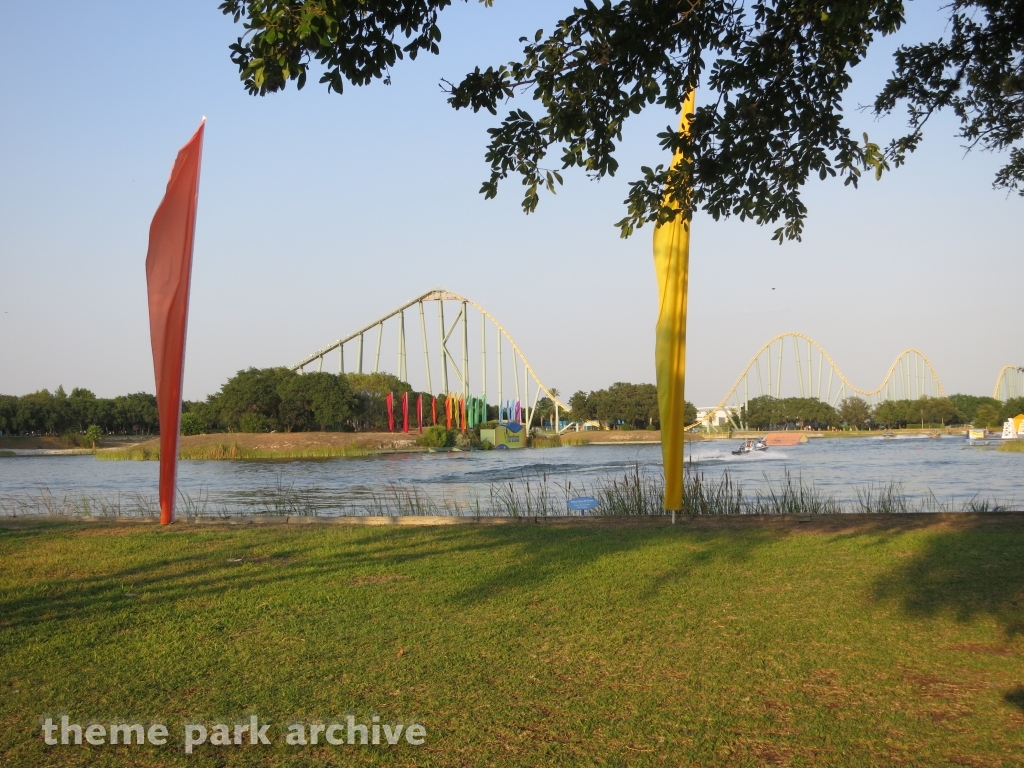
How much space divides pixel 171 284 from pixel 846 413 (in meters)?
96.1

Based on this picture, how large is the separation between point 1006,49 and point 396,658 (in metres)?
5.08

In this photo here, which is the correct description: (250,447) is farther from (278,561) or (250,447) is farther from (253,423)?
(278,561)

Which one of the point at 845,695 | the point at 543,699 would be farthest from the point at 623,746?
the point at 845,695

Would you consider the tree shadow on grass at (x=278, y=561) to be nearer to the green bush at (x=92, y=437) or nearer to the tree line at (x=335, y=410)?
the tree line at (x=335, y=410)

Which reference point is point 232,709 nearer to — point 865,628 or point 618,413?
point 865,628

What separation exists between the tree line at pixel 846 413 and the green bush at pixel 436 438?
41563 millimetres

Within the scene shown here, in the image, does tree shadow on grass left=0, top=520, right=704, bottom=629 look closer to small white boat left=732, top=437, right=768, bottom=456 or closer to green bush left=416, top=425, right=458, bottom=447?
small white boat left=732, top=437, right=768, bottom=456

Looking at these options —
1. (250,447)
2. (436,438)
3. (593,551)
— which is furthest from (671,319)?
(436,438)

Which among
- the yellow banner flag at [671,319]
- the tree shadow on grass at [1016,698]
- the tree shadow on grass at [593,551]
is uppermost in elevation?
the yellow banner flag at [671,319]

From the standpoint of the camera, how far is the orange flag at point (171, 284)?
8797 mm

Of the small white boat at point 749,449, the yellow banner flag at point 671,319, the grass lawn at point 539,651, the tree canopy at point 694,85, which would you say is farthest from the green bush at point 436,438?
the tree canopy at point 694,85

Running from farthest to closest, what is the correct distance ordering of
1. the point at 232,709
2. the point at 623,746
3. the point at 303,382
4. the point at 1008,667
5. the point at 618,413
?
the point at 618,413 < the point at 303,382 < the point at 1008,667 < the point at 232,709 < the point at 623,746

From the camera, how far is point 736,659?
4.26 metres

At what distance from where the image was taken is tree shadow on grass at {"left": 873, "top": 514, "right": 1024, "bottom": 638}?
17.1 feet
